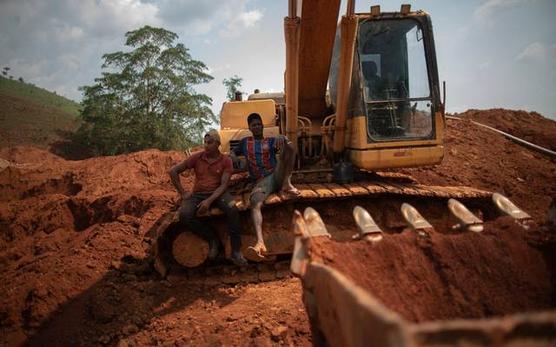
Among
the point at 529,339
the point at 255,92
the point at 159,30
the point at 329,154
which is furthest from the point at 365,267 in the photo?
the point at 159,30

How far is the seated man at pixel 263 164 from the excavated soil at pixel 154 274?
2.43 ft

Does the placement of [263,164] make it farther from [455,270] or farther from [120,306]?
[455,270]

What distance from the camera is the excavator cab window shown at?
4.63m

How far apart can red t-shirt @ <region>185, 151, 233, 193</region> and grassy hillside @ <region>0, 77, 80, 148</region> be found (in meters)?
19.6

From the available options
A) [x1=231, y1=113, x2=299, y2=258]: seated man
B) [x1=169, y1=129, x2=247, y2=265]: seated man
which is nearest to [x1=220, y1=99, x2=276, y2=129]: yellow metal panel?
[x1=231, y1=113, x2=299, y2=258]: seated man

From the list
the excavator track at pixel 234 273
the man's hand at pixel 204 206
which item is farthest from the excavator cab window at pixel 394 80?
the man's hand at pixel 204 206

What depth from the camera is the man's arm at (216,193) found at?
162 inches

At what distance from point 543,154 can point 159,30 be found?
17.0 metres

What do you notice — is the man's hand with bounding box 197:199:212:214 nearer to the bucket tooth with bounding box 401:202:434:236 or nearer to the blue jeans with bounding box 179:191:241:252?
the blue jeans with bounding box 179:191:241:252

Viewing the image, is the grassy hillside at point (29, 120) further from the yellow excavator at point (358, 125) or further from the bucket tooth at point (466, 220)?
the bucket tooth at point (466, 220)

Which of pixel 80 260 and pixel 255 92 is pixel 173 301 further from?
pixel 255 92

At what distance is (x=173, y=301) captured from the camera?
4102 mm

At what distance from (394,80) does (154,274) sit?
4109 mm

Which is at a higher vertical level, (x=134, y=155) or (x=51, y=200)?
(x=134, y=155)
